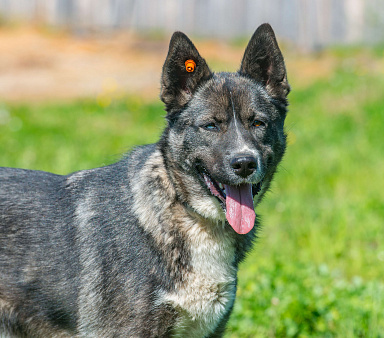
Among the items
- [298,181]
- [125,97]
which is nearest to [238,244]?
[298,181]

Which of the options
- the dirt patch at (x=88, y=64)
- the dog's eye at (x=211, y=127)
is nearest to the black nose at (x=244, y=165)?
the dog's eye at (x=211, y=127)

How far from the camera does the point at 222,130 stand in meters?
2.91

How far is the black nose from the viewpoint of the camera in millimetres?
2732

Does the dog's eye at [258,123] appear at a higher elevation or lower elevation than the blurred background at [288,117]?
higher

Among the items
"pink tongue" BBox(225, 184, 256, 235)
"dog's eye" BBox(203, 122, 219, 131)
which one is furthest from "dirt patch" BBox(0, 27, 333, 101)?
"pink tongue" BBox(225, 184, 256, 235)

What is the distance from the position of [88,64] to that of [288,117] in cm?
530

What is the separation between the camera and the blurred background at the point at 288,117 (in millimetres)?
3990

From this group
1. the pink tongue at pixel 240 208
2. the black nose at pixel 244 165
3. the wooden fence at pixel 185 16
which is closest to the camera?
the black nose at pixel 244 165

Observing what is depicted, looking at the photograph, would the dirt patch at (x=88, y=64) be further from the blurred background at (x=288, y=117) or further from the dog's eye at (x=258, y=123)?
the dog's eye at (x=258, y=123)

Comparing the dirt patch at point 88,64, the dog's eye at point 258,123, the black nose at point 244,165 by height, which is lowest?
the dirt patch at point 88,64

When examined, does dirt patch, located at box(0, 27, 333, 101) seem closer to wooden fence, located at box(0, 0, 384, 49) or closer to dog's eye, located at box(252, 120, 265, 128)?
wooden fence, located at box(0, 0, 384, 49)

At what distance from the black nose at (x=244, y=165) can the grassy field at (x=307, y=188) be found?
655mm

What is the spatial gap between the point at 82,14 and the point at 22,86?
4.42 m

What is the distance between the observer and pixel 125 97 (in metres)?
9.41
